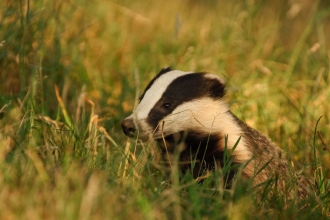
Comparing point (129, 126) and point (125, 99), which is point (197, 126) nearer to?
point (129, 126)

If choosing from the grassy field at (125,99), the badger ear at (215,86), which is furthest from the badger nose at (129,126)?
the badger ear at (215,86)

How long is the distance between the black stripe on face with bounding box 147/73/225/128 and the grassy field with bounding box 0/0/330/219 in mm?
132

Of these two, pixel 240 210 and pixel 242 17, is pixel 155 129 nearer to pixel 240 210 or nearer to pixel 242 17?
pixel 240 210

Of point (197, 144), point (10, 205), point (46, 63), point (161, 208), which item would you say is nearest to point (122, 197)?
point (161, 208)

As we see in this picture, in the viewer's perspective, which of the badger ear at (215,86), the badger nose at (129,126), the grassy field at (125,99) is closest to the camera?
the grassy field at (125,99)

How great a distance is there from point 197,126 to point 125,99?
133 centimetres

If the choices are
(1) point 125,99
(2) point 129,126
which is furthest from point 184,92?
(1) point 125,99

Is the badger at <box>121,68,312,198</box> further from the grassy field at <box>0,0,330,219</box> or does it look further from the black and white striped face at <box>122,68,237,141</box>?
the grassy field at <box>0,0,330,219</box>

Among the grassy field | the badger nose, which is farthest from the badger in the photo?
the grassy field

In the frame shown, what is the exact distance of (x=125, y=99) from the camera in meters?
4.76

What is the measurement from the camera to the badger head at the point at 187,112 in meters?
3.47

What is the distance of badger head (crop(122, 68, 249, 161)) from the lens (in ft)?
11.4

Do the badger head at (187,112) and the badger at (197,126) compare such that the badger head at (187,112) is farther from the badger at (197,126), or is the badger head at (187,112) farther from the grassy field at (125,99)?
the grassy field at (125,99)

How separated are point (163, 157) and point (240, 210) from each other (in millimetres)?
1258
